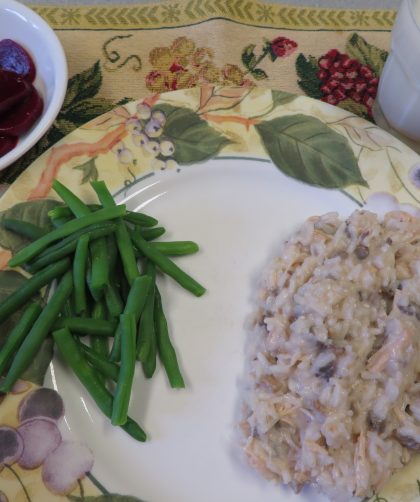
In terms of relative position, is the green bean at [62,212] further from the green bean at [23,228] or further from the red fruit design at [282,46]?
the red fruit design at [282,46]

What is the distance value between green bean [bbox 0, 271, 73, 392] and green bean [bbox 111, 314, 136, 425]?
10.8 inches

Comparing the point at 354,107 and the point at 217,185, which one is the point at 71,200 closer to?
the point at 217,185

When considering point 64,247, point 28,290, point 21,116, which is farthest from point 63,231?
point 21,116

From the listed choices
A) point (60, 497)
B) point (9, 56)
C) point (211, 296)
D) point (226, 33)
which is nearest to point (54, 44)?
point (9, 56)

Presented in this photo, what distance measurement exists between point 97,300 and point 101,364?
0.90 ft

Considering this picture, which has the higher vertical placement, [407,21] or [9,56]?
[407,21]

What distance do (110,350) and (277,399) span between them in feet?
2.35

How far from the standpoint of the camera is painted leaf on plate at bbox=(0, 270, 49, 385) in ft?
7.07

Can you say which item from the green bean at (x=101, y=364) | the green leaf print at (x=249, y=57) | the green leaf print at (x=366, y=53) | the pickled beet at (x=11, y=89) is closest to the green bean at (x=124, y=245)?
the green bean at (x=101, y=364)

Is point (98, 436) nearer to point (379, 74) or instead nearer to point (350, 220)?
point (350, 220)

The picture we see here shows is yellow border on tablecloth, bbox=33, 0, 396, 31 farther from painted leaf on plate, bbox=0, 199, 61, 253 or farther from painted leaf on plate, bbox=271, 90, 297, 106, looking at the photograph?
painted leaf on plate, bbox=0, 199, 61, 253

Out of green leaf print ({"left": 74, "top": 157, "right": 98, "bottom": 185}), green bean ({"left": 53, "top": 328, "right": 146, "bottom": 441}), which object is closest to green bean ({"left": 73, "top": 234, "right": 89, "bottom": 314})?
green bean ({"left": 53, "top": 328, "right": 146, "bottom": 441})

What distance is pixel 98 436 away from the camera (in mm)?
2141

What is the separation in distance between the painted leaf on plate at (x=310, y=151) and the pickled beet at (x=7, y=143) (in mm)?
1209
